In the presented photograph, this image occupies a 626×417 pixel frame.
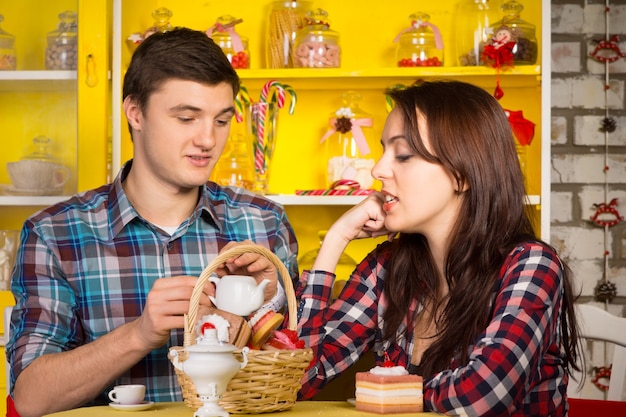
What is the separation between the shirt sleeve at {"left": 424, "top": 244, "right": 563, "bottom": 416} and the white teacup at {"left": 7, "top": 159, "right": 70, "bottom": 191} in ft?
5.39

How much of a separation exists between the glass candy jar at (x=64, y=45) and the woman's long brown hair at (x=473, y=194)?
4.50 feet

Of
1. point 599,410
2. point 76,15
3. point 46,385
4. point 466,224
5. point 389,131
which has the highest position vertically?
point 76,15

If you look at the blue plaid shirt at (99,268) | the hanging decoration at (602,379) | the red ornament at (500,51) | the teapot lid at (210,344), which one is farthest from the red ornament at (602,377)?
the teapot lid at (210,344)

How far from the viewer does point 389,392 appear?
4.77 ft

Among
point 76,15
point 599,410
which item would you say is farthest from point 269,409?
point 76,15

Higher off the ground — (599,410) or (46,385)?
(46,385)

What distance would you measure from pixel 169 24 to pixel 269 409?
1.82m

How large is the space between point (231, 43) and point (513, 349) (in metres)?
1.64

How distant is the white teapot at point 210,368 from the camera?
1304 millimetres

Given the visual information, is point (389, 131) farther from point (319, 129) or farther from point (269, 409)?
point (319, 129)

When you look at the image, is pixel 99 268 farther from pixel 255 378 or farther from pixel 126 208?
pixel 255 378

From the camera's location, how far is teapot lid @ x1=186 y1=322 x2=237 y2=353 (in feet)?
4.29

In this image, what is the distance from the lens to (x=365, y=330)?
1.95 meters

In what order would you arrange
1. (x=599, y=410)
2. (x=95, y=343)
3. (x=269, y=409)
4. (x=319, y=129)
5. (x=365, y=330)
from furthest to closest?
(x=319, y=129) → (x=599, y=410) → (x=365, y=330) → (x=95, y=343) → (x=269, y=409)
